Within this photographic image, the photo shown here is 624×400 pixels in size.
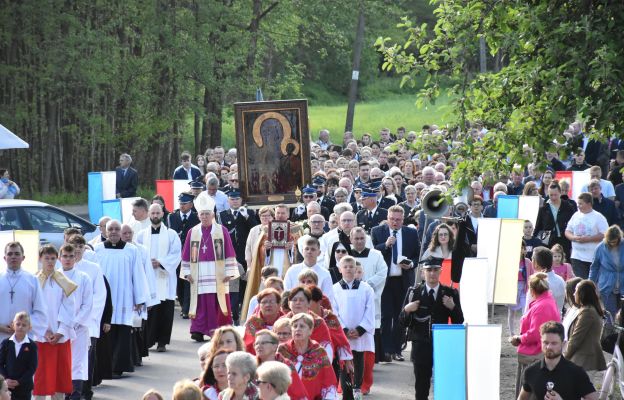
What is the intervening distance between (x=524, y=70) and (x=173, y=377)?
5.82 metres

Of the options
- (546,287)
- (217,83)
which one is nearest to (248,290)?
(546,287)

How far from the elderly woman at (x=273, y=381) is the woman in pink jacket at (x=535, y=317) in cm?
488

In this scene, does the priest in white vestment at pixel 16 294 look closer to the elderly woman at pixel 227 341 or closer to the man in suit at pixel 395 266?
the elderly woman at pixel 227 341

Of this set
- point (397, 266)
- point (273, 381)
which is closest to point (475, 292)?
point (273, 381)

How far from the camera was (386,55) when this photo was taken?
15.4 metres

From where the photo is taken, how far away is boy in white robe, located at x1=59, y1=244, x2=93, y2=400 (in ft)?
48.8

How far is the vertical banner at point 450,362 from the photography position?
11945 millimetres

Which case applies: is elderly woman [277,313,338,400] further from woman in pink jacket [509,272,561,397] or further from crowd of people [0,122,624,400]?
woman in pink jacket [509,272,561,397]

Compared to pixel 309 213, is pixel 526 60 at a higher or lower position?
higher

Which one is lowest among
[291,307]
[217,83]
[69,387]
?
[69,387]

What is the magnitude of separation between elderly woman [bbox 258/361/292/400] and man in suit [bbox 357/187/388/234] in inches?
452

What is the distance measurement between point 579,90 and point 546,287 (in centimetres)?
193

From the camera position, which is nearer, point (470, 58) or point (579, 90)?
point (579, 90)

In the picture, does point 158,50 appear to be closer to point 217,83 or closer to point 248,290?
point 217,83
